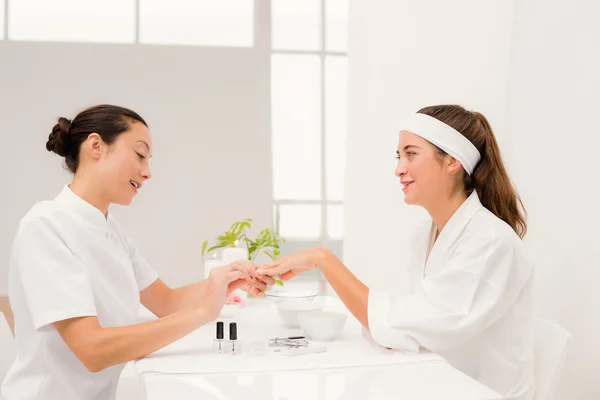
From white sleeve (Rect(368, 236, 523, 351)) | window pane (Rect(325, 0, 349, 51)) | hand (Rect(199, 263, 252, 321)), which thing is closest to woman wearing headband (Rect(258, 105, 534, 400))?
white sleeve (Rect(368, 236, 523, 351))

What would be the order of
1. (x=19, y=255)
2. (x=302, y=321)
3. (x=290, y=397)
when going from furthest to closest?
(x=302, y=321)
(x=19, y=255)
(x=290, y=397)

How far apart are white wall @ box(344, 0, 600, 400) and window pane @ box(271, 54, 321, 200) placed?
330 cm

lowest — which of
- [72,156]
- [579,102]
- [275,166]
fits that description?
[275,166]

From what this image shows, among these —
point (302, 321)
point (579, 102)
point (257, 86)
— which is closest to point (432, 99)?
point (579, 102)

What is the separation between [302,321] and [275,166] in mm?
4999

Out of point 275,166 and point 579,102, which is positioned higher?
point 579,102

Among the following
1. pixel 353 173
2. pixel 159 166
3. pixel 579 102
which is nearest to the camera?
pixel 579 102

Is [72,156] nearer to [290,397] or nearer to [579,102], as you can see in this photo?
[290,397]

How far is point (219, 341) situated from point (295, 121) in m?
5.18

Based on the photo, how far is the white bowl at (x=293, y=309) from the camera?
1.68m

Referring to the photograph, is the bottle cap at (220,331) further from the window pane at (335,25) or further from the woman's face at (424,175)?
the window pane at (335,25)

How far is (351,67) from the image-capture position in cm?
319

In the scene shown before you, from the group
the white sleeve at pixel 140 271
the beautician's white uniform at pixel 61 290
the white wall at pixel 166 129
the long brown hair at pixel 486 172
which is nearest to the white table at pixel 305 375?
the beautician's white uniform at pixel 61 290

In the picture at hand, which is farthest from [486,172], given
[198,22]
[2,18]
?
[2,18]
